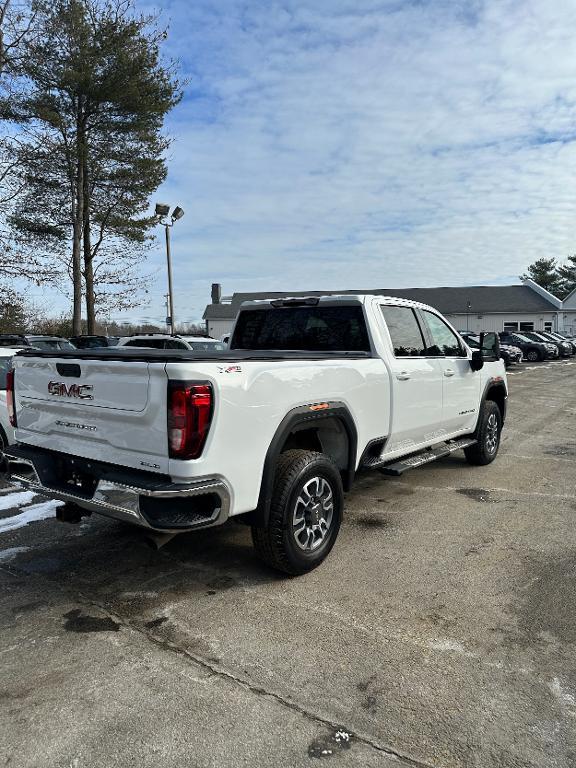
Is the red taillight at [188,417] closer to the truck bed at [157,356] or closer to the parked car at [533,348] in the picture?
the truck bed at [157,356]

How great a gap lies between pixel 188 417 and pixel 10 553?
2361 mm

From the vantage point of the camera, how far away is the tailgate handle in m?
3.62

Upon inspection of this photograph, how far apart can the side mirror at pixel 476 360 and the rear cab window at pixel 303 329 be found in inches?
81.9

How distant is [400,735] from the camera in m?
2.45

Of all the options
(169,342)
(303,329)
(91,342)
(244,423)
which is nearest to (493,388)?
(303,329)

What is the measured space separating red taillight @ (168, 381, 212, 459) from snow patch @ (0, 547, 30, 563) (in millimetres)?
2070

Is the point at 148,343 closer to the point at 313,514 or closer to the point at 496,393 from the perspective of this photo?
the point at 496,393

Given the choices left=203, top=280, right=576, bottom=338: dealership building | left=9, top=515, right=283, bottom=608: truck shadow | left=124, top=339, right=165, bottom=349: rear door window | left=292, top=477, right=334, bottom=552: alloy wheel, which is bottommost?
left=9, top=515, right=283, bottom=608: truck shadow

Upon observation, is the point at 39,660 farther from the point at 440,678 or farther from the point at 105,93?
the point at 105,93

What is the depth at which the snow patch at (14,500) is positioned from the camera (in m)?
5.55

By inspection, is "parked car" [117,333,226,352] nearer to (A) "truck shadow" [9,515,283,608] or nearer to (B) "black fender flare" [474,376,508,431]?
(B) "black fender flare" [474,376,508,431]

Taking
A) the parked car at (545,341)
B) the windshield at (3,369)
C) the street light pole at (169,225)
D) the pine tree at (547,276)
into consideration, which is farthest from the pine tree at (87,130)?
the pine tree at (547,276)

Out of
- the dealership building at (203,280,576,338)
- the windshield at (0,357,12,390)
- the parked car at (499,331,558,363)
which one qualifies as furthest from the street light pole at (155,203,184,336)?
the dealership building at (203,280,576,338)

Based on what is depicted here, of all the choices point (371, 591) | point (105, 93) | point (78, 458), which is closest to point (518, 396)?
point (371, 591)
